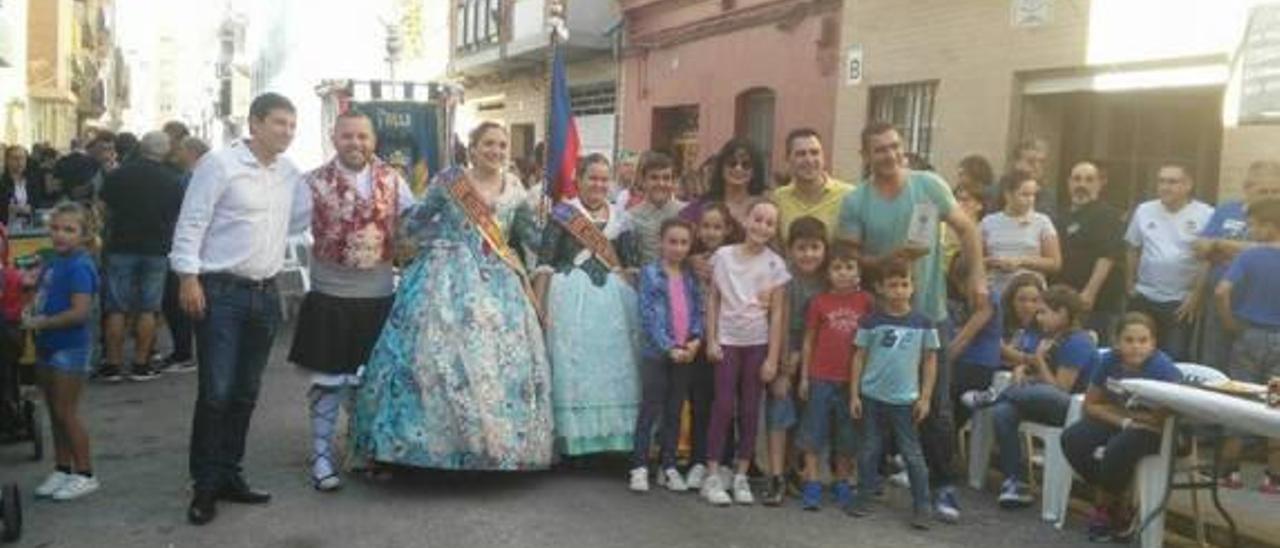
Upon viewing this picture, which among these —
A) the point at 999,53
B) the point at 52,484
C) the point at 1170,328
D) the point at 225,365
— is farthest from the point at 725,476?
the point at 999,53

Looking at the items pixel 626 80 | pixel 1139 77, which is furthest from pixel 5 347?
pixel 626 80

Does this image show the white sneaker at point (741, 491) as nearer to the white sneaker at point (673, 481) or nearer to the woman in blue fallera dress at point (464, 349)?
the white sneaker at point (673, 481)

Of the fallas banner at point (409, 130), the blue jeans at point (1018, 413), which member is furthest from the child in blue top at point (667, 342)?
the fallas banner at point (409, 130)

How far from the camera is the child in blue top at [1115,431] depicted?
17.9 feet

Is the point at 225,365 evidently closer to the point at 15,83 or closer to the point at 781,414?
the point at 781,414

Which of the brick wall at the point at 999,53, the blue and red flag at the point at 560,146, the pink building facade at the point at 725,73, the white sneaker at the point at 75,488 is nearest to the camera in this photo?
the white sneaker at the point at 75,488

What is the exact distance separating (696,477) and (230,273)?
2.46 metres

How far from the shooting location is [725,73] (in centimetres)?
1620

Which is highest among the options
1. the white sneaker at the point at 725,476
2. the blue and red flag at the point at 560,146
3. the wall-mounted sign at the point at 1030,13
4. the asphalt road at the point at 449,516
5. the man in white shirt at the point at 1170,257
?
the wall-mounted sign at the point at 1030,13

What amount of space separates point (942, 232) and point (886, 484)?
1.38 metres

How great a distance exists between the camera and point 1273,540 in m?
5.63

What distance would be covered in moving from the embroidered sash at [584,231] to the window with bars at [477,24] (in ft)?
57.9

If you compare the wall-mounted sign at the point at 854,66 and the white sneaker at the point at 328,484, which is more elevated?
the wall-mounted sign at the point at 854,66

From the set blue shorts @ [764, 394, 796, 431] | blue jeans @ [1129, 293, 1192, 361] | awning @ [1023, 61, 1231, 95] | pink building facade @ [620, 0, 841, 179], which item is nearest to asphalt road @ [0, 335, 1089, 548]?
blue shorts @ [764, 394, 796, 431]
